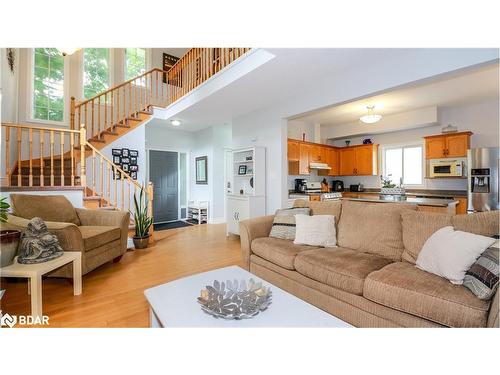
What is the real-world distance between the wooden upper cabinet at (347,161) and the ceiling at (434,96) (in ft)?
3.59

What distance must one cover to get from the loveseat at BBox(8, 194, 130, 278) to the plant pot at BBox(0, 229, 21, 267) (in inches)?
12.4

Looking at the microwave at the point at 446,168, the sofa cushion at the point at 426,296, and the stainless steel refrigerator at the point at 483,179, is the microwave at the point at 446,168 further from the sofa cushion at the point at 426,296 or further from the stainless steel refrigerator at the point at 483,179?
the sofa cushion at the point at 426,296

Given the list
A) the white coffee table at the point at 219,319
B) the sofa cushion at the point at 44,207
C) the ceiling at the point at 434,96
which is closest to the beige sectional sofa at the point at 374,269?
the white coffee table at the point at 219,319

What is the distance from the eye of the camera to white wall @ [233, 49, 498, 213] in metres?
2.28

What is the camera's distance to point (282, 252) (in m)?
2.23

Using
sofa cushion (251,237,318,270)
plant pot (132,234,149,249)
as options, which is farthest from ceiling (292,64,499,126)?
plant pot (132,234,149,249)

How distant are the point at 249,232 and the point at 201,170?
13.9ft

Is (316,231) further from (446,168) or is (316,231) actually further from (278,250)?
(446,168)

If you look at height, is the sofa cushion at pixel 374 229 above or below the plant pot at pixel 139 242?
above

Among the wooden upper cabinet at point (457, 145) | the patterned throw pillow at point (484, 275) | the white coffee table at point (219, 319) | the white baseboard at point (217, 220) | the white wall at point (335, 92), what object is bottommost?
the white baseboard at point (217, 220)

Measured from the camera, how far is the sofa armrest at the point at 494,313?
118 centimetres

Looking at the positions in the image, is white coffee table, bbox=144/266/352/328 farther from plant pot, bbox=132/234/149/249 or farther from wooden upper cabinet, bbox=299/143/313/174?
wooden upper cabinet, bbox=299/143/313/174

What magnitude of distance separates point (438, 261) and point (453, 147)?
3983 millimetres
